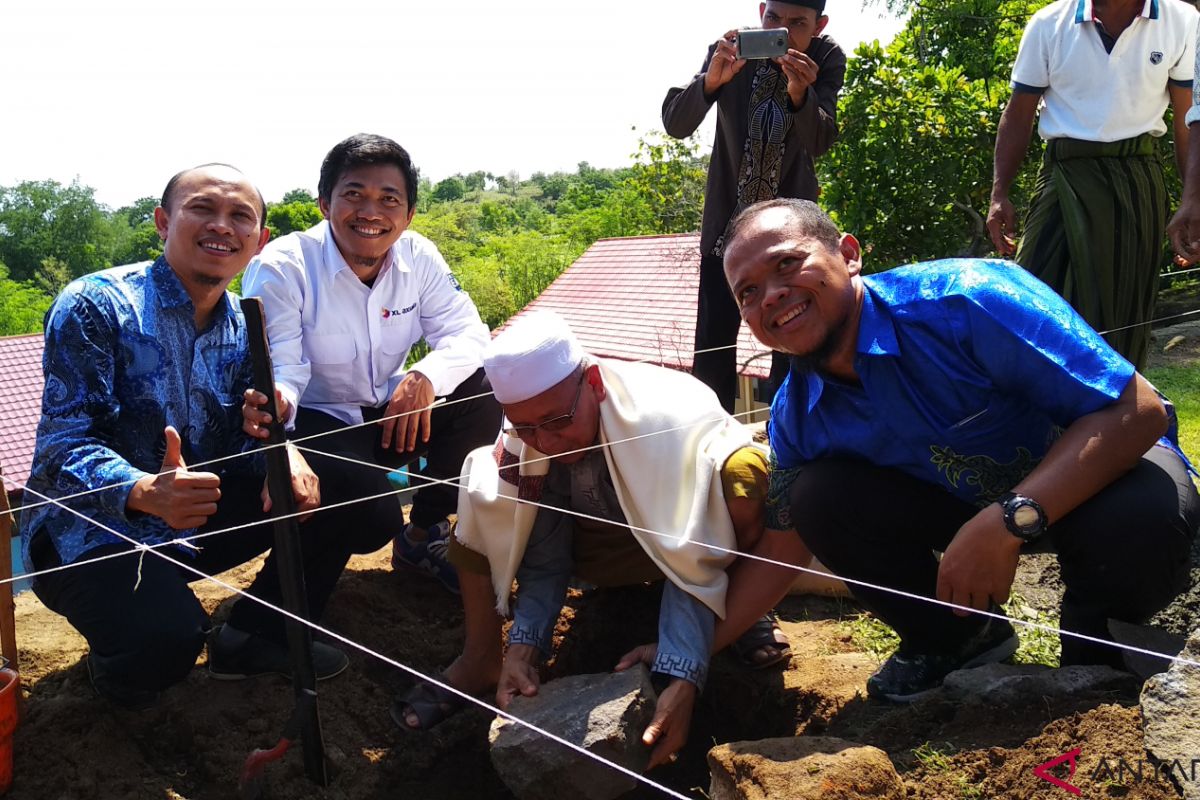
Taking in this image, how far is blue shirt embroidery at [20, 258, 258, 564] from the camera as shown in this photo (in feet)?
8.36

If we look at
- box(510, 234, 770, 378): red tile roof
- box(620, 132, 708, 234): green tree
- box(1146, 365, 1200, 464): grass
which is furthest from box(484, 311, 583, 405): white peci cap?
box(620, 132, 708, 234): green tree

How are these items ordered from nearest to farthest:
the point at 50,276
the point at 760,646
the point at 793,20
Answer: the point at 760,646 < the point at 793,20 < the point at 50,276

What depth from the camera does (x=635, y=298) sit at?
37.3ft

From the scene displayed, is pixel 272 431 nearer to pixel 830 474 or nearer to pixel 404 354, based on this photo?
pixel 404 354

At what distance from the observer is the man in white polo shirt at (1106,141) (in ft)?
10.6

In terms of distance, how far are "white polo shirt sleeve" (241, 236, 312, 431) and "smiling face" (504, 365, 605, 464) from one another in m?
0.95

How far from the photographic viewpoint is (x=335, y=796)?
2643mm

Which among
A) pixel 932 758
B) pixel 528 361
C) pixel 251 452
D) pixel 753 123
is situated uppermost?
pixel 753 123

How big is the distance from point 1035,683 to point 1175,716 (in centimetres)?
39

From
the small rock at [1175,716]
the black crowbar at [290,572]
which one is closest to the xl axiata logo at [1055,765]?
the small rock at [1175,716]

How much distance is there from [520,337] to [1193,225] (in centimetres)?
217

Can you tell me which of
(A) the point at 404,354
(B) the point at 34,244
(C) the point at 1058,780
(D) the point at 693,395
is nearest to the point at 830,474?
(D) the point at 693,395

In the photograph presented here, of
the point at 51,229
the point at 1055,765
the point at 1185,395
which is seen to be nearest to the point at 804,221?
the point at 1055,765

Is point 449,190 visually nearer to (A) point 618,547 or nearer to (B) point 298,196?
(B) point 298,196
